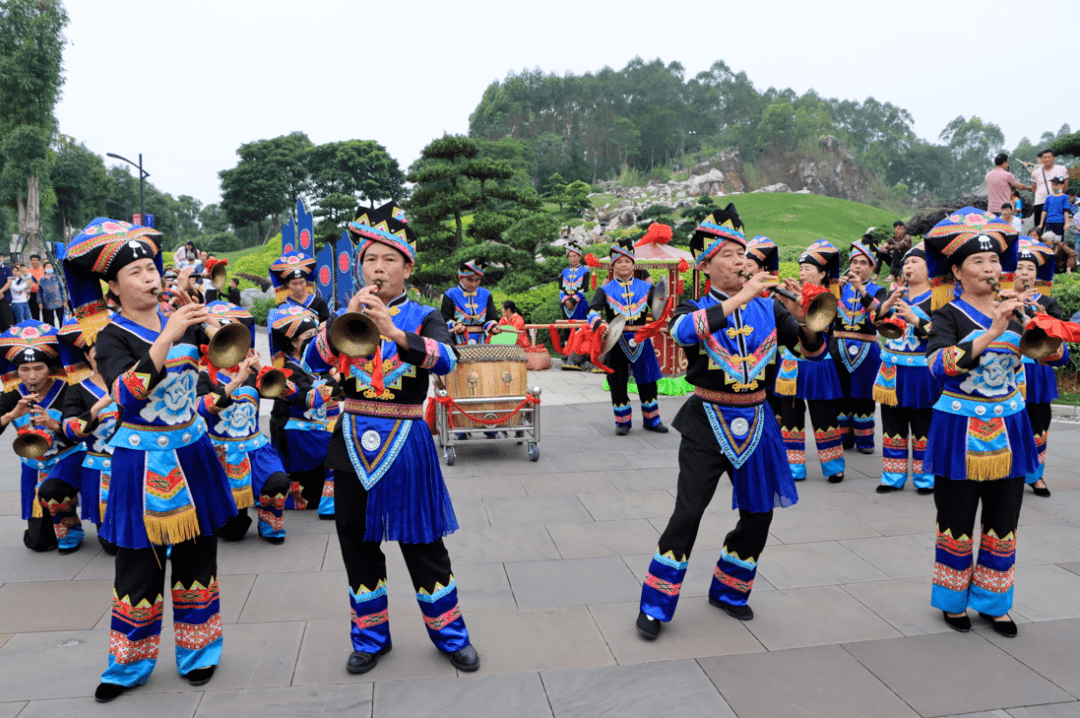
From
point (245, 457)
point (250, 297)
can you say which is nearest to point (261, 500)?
point (245, 457)

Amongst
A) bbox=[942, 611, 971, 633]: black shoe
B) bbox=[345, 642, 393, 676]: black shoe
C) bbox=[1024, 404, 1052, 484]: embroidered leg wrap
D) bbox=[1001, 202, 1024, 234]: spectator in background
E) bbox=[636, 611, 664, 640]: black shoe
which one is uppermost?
bbox=[1001, 202, 1024, 234]: spectator in background

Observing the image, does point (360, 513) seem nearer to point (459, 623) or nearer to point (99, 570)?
point (459, 623)

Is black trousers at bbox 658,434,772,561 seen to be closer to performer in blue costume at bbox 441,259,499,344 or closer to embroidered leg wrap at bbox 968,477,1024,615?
embroidered leg wrap at bbox 968,477,1024,615

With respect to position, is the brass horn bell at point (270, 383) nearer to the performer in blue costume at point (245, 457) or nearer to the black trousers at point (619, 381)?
the performer in blue costume at point (245, 457)

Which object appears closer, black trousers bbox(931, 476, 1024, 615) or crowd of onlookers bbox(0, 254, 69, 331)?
black trousers bbox(931, 476, 1024, 615)

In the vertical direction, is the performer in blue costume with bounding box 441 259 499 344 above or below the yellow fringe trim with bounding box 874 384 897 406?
above

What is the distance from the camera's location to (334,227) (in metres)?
30.4

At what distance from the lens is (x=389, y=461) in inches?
135

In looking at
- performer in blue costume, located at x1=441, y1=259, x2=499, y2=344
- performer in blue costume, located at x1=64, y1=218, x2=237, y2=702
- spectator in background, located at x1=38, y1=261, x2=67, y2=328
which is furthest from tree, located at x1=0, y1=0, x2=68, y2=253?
performer in blue costume, located at x1=64, y1=218, x2=237, y2=702

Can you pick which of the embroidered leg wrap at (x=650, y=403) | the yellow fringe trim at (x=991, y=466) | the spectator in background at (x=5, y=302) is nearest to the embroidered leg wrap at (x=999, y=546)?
the yellow fringe trim at (x=991, y=466)

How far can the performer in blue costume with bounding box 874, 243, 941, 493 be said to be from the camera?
245 inches

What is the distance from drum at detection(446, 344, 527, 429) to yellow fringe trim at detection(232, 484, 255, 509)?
263cm

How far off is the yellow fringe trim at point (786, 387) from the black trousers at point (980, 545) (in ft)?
9.37

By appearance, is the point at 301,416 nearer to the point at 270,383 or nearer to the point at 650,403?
the point at 270,383
